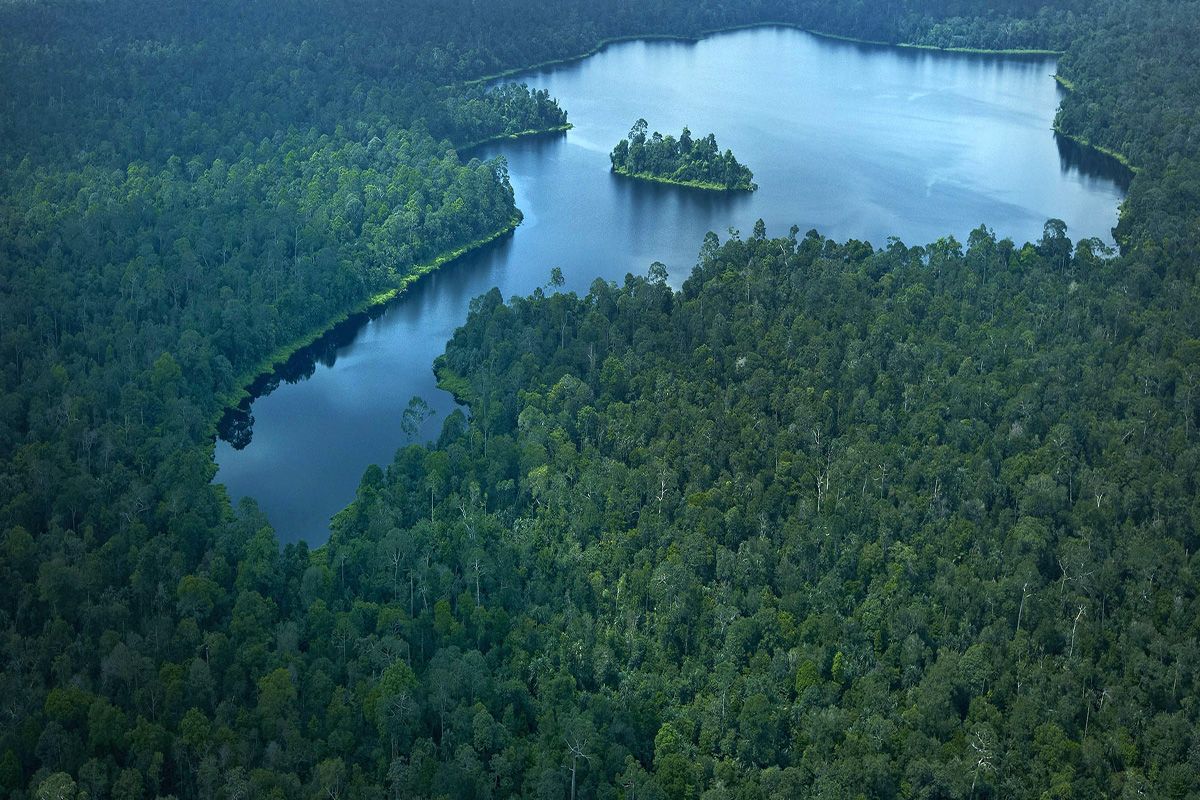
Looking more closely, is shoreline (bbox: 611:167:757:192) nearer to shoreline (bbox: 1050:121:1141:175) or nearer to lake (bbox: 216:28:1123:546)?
lake (bbox: 216:28:1123:546)

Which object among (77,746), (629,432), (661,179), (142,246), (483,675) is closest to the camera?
(77,746)

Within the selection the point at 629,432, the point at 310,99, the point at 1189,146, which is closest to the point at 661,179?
the point at 310,99

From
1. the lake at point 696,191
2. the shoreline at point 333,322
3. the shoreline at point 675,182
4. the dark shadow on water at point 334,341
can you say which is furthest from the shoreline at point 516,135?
the dark shadow on water at point 334,341

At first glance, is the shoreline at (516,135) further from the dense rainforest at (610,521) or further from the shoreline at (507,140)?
the dense rainforest at (610,521)

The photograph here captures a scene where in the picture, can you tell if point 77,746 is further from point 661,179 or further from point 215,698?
point 661,179

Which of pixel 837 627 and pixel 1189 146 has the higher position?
pixel 1189 146

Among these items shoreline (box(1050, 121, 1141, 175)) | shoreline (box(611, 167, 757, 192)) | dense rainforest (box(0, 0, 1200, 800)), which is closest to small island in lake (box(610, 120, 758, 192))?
shoreline (box(611, 167, 757, 192))
